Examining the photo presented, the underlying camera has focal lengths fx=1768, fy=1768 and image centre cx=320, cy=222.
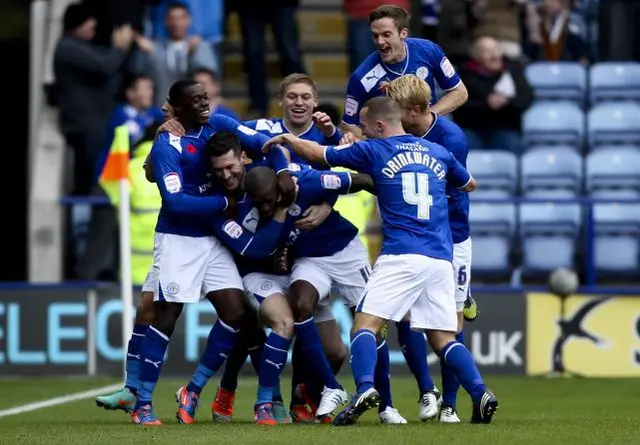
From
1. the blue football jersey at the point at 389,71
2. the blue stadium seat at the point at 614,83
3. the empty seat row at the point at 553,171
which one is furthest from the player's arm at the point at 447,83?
the blue stadium seat at the point at 614,83

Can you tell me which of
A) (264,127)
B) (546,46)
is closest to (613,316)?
(546,46)

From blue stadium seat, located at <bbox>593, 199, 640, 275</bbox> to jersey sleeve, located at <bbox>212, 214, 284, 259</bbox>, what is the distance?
233 inches

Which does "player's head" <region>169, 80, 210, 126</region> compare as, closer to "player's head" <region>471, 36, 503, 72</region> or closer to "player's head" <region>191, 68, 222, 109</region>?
"player's head" <region>191, 68, 222, 109</region>

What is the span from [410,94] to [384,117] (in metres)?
0.22

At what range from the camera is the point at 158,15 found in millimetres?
17375

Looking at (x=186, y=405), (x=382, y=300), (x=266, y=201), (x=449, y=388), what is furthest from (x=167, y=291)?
(x=449, y=388)

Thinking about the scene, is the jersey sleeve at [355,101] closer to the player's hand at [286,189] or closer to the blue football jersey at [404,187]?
the player's hand at [286,189]

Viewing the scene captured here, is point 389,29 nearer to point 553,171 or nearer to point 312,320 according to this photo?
point 312,320

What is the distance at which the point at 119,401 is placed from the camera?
10523mm

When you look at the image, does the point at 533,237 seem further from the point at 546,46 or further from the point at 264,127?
the point at 264,127

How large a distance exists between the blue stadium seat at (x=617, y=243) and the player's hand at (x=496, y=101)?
1390mm

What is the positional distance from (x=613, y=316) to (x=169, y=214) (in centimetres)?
582

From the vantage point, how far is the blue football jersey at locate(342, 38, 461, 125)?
11.0 metres

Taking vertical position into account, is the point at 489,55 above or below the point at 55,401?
above
